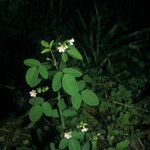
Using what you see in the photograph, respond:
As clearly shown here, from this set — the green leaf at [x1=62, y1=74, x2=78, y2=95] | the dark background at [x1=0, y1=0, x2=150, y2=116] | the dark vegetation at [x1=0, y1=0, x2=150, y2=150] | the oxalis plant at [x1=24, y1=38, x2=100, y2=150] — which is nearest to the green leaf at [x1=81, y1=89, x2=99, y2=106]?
the oxalis plant at [x1=24, y1=38, x2=100, y2=150]

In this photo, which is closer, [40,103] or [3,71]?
[40,103]

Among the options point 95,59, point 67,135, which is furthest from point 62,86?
point 95,59

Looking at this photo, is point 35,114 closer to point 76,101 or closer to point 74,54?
point 76,101

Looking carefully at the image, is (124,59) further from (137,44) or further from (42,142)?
(42,142)

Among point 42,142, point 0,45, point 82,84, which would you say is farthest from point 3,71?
point 82,84

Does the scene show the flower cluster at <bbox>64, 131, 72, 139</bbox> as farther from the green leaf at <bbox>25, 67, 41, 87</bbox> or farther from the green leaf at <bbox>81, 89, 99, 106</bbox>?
the green leaf at <bbox>25, 67, 41, 87</bbox>

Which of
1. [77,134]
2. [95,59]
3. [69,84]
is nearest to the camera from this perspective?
[69,84]

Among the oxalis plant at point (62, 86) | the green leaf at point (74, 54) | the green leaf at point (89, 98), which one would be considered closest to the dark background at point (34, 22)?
the oxalis plant at point (62, 86)

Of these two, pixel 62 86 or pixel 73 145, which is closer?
pixel 62 86
